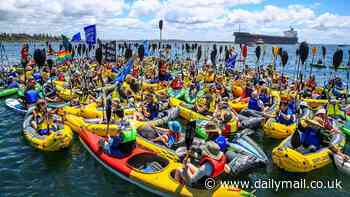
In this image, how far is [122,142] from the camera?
9.39 m

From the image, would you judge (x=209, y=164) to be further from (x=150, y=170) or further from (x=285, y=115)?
(x=285, y=115)

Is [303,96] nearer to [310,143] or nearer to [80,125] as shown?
[310,143]

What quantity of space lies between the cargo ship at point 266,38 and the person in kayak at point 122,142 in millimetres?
111398

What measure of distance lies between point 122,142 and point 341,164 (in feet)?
22.3

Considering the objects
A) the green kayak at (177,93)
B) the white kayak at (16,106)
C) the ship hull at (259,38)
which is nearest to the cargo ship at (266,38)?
the ship hull at (259,38)

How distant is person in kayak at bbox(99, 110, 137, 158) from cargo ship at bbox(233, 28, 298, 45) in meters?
111

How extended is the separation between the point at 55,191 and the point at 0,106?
12.0 metres

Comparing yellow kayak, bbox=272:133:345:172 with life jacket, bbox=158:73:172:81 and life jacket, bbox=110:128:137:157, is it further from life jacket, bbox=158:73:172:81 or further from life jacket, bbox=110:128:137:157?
life jacket, bbox=158:73:172:81

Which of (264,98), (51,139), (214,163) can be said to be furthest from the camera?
(264,98)

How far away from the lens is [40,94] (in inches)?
636

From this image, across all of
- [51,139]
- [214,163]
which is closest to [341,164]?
[214,163]

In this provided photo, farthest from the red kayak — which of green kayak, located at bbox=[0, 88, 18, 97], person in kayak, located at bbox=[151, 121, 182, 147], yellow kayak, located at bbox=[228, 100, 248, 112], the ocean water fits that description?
green kayak, located at bbox=[0, 88, 18, 97]

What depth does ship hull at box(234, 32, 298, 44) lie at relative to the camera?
12138 cm

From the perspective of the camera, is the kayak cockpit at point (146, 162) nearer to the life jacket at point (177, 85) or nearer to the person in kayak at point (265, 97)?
the person in kayak at point (265, 97)
